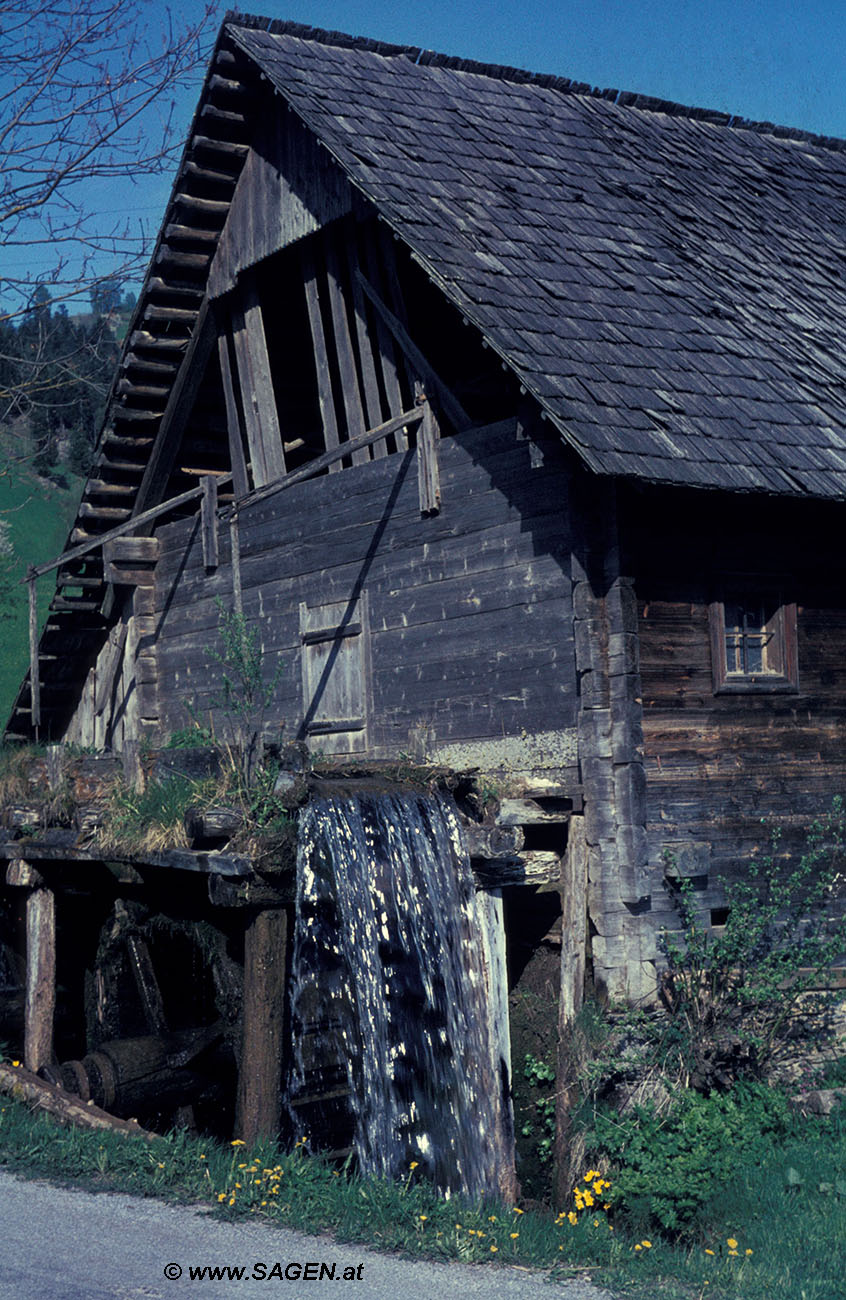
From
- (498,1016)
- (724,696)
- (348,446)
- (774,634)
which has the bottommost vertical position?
(498,1016)

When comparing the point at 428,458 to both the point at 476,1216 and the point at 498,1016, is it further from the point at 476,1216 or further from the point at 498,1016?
the point at 476,1216

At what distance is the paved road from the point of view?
19.3ft

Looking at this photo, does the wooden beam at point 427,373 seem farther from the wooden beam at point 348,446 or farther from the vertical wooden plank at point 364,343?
the vertical wooden plank at point 364,343

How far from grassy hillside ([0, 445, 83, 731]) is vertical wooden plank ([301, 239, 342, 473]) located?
25.0m

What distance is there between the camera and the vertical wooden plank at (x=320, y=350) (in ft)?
41.7

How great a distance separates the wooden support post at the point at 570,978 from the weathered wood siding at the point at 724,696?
0.50 m

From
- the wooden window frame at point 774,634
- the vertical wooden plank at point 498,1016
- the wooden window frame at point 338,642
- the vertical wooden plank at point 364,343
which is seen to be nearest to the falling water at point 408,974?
the vertical wooden plank at point 498,1016

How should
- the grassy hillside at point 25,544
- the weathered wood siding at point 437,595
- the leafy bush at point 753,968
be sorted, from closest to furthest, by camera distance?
the leafy bush at point 753,968
the weathered wood siding at point 437,595
the grassy hillside at point 25,544

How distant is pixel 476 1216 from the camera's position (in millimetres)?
7293

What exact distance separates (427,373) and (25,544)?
172 ft

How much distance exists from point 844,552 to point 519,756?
10.3 feet

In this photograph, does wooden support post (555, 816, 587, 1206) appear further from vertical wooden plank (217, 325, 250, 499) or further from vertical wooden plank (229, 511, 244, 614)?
vertical wooden plank (217, 325, 250, 499)

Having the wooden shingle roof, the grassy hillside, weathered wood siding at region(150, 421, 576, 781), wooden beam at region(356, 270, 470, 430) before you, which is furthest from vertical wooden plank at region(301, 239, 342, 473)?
the grassy hillside

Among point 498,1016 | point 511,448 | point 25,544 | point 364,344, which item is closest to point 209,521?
point 364,344
